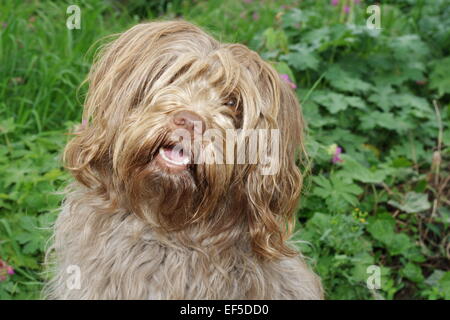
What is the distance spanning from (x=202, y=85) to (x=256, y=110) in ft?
0.79

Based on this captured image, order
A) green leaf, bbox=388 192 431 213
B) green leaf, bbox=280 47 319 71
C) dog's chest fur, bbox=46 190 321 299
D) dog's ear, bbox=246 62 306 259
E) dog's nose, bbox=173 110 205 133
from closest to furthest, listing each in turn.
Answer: dog's nose, bbox=173 110 205 133 < dog's ear, bbox=246 62 306 259 < dog's chest fur, bbox=46 190 321 299 < green leaf, bbox=388 192 431 213 < green leaf, bbox=280 47 319 71

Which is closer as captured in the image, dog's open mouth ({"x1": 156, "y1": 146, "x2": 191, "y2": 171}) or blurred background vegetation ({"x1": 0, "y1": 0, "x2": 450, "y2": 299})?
dog's open mouth ({"x1": 156, "y1": 146, "x2": 191, "y2": 171})

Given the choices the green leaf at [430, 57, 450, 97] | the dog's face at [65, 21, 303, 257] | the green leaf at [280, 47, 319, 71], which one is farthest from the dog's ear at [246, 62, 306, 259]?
the green leaf at [430, 57, 450, 97]

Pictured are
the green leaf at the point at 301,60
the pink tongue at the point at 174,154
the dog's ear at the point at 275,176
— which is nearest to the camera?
the pink tongue at the point at 174,154

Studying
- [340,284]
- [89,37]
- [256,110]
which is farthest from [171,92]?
[89,37]

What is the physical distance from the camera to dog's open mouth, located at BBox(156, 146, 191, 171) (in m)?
2.88

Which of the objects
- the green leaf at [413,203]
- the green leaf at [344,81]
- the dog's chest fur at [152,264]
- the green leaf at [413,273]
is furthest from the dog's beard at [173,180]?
the green leaf at [344,81]

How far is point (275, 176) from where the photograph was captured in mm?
3068

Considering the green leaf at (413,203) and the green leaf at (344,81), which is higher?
the green leaf at (344,81)

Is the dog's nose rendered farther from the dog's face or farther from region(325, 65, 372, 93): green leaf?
region(325, 65, 372, 93): green leaf

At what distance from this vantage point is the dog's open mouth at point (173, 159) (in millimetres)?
2881

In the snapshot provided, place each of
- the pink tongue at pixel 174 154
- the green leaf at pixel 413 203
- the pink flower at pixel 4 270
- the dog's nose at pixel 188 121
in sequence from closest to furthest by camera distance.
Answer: the dog's nose at pixel 188 121, the pink tongue at pixel 174 154, the pink flower at pixel 4 270, the green leaf at pixel 413 203

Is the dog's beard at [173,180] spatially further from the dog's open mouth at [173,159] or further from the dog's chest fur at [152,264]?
the dog's chest fur at [152,264]

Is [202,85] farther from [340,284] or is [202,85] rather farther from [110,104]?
[340,284]
